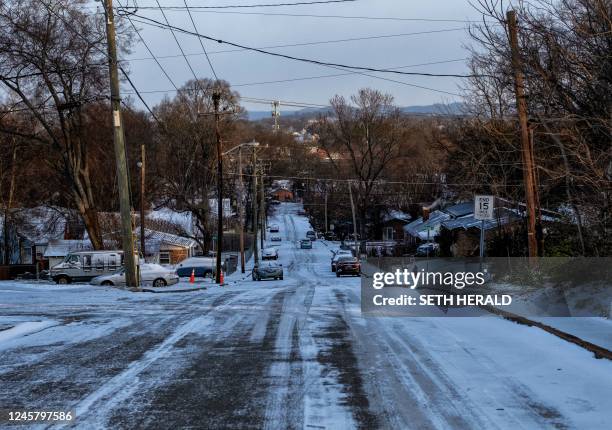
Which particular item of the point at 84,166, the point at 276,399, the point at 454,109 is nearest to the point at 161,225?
the point at 84,166

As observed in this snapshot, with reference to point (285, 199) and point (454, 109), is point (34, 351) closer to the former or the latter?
point (454, 109)

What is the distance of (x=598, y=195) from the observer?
15.0 meters

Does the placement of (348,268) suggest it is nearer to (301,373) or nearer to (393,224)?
(301,373)

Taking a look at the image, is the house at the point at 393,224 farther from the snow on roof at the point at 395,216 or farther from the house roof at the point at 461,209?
the house roof at the point at 461,209

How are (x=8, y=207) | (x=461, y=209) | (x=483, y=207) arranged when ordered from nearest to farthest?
1. (x=483, y=207)
2. (x=461, y=209)
3. (x=8, y=207)

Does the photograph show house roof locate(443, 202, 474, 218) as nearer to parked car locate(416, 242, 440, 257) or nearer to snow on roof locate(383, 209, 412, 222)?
parked car locate(416, 242, 440, 257)

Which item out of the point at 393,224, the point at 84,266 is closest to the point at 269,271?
the point at 84,266

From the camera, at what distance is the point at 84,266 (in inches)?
1612

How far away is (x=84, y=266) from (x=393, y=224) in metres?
59.1

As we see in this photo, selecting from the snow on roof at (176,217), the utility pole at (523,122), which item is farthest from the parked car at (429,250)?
the utility pole at (523,122)

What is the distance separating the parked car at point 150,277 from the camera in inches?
1316

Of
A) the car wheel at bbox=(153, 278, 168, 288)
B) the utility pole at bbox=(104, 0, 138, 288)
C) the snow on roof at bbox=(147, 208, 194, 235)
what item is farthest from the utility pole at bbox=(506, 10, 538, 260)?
the snow on roof at bbox=(147, 208, 194, 235)

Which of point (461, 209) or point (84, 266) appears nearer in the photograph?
point (84, 266)

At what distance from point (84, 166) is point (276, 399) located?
41356mm
